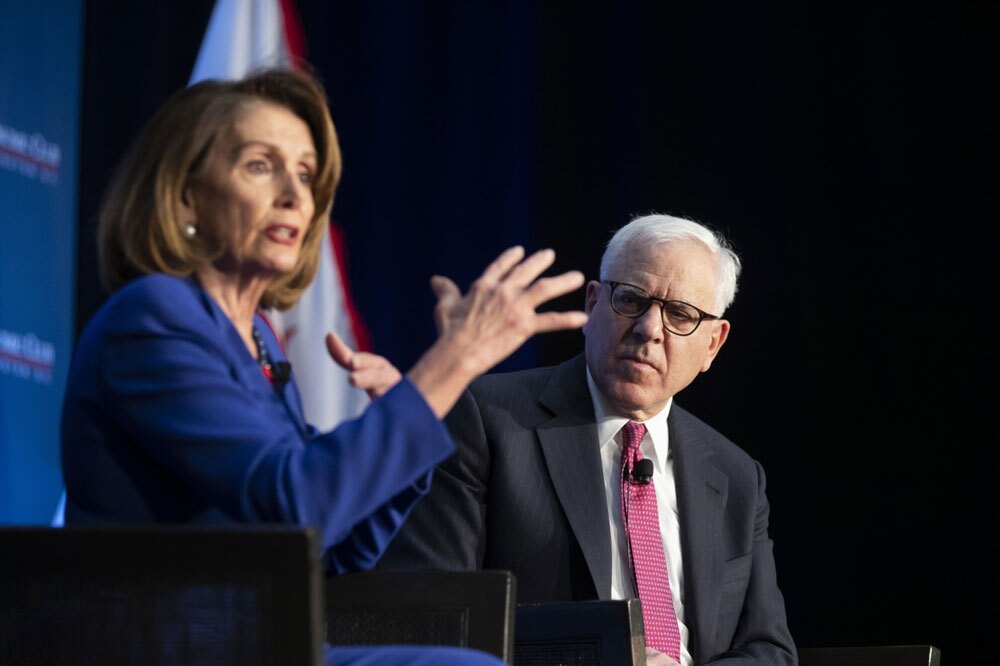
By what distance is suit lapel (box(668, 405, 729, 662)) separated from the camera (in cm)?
263

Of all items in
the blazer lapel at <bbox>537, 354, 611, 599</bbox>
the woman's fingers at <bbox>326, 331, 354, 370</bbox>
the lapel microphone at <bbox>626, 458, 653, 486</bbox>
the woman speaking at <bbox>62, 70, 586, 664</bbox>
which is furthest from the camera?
the lapel microphone at <bbox>626, 458, 653, 486</bbox>

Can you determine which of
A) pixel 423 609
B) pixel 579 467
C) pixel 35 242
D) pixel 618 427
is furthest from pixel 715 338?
pixel 35 242

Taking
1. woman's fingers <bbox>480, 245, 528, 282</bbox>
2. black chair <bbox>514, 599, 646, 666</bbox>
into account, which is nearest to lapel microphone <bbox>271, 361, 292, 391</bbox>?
woman's fingers <bbox>480, 245, 528, 282</bbox>

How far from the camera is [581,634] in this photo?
81.7 inches

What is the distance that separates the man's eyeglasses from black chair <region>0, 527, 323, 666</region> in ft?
5.20

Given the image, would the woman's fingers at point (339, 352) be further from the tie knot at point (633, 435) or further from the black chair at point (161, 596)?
the tie knot at point (633, 435)

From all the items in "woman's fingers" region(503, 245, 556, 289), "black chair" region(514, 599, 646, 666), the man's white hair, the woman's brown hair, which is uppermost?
the man's white hair

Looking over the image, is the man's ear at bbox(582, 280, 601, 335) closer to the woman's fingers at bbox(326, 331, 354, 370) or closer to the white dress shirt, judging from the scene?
the white dress shirt

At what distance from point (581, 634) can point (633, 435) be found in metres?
0.71

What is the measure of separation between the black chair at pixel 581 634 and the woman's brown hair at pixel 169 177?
85cm

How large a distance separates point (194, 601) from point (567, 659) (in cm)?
93

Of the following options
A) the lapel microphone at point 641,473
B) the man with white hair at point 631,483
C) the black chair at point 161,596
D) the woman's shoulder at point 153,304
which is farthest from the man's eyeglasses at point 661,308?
the black chair at point 161,596

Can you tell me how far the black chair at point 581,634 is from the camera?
2037mm

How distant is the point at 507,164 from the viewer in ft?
13.3
